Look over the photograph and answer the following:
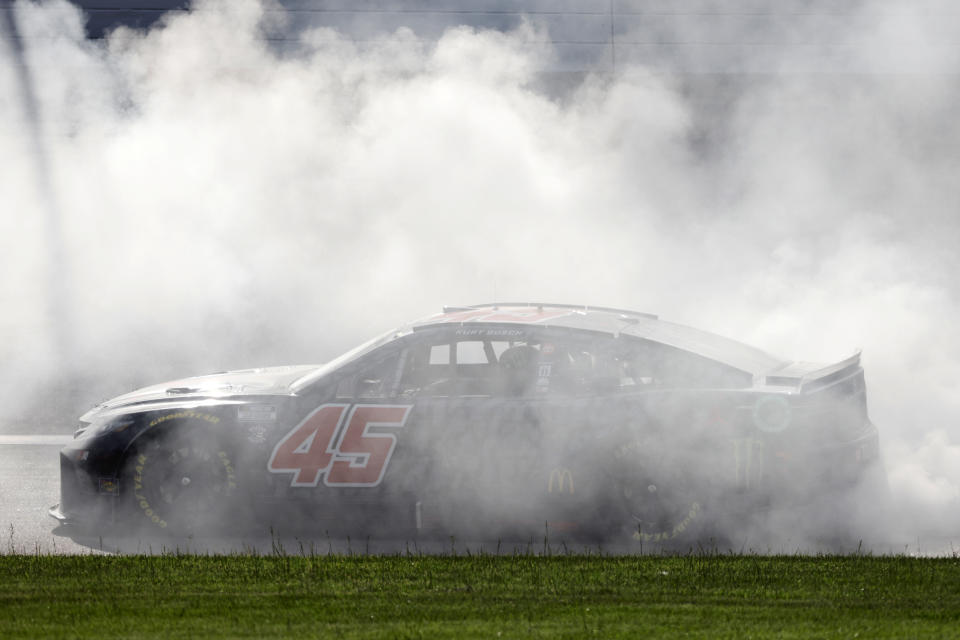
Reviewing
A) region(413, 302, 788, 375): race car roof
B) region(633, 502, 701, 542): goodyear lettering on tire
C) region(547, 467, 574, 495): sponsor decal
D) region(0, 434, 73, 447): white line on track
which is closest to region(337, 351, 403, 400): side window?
region(413, 302, 788, 375): race car roof

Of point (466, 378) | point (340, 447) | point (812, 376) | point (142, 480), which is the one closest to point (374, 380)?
point (340, 447)

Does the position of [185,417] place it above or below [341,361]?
below

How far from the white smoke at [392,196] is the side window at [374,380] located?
4.71 m

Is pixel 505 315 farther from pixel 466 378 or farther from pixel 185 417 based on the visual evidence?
pixel 185 417

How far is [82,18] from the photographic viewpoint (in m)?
15.6

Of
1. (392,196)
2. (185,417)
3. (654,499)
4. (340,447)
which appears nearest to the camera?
(654,499)

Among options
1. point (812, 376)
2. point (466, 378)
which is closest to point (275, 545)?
point (466, 378)

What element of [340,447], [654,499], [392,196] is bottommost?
[654,499]

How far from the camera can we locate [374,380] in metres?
5.45

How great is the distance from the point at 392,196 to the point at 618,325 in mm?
7228

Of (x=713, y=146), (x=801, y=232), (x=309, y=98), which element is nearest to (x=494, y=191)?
(x=309, y=98)

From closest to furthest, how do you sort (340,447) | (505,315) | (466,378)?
1. (340,447)
2. (505,315)
3. (466,378)

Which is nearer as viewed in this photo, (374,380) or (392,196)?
(374,380)

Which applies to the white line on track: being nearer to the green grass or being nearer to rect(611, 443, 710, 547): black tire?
the green grass
